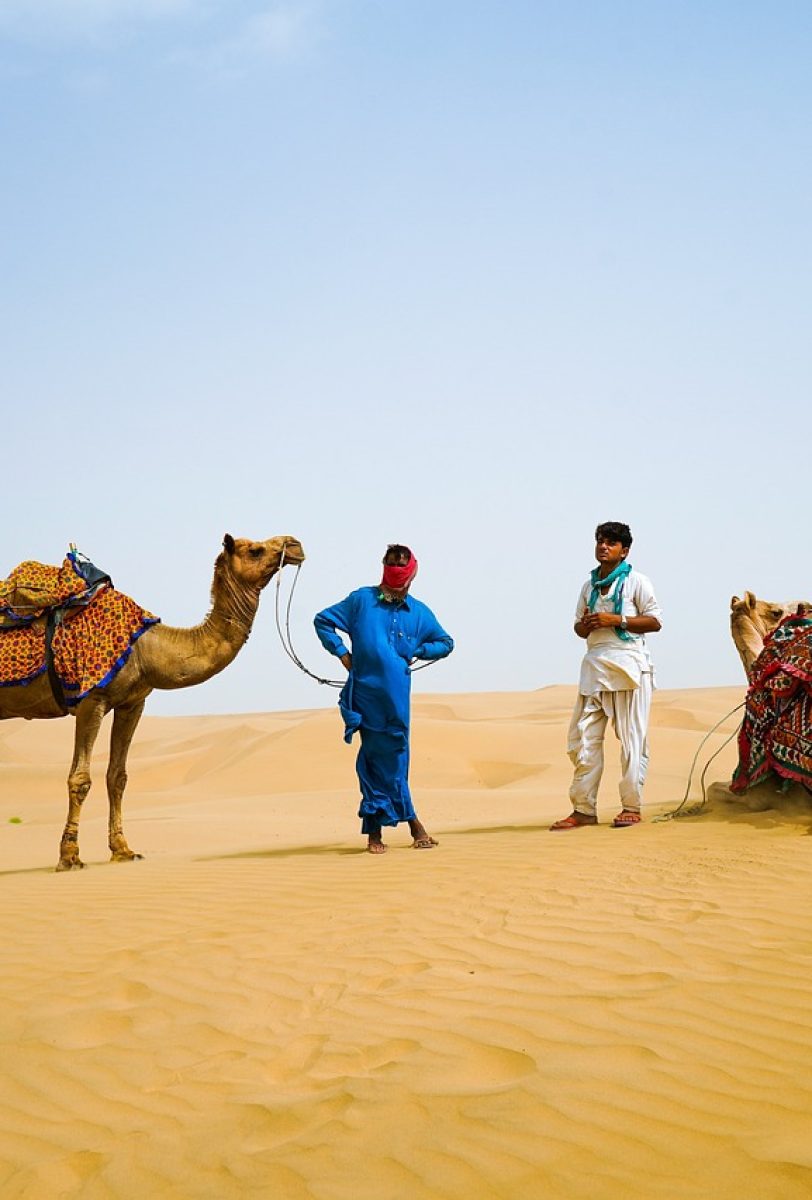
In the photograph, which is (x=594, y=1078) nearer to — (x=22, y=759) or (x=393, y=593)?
(x=393, y=593)

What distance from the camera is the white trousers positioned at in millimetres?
9109

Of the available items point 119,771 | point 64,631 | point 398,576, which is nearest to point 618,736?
point 398,576

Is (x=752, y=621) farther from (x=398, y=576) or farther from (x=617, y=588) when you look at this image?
(x=398, y=576)

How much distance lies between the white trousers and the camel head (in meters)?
2.78

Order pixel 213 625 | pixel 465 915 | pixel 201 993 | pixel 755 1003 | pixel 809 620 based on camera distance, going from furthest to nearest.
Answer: pixel 213 625, pixel 809 620, pixel 465 915, pixel 201 993, pixel 755 1003

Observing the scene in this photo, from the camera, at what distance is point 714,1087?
3961 mm

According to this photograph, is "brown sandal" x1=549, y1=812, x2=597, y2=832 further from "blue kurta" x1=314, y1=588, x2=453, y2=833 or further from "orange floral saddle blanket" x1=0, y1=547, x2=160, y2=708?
"orange floral saddle blanket" x1=0, y1=547, x2=160, y2=708

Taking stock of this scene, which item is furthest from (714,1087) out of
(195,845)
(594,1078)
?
(195,845)

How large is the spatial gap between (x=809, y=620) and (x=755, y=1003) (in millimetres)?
5129

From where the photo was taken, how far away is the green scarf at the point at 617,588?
30.1ft

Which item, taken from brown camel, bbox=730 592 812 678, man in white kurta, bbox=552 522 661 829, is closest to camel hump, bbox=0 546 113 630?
man in white kurta, bbox=552 522 661 829

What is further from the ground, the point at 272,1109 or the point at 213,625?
the point at 213,625

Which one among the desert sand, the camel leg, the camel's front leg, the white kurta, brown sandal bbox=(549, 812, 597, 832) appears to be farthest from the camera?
the camel's front leg

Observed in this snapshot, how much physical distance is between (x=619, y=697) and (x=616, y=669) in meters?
0.23
